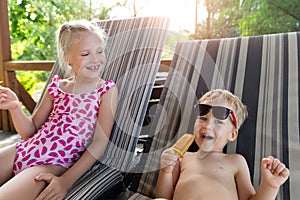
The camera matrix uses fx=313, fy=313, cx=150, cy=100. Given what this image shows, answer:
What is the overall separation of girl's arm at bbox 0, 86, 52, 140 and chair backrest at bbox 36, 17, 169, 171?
0.40m

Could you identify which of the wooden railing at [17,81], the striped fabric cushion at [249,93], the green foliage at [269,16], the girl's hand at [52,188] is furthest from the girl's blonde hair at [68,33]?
the green foliage at [269,16]

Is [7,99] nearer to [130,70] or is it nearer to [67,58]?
[67,58]

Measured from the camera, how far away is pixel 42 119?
1.75 metres

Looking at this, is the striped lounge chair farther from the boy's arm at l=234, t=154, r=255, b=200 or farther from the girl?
the boy's arm at l=234, t=154, r=255, b=200

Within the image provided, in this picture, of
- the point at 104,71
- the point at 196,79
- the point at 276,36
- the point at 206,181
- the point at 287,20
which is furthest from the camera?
the point at 287,20

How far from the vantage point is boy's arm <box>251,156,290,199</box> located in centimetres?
106

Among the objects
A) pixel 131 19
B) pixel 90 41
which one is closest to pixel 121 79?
pixel 90 41

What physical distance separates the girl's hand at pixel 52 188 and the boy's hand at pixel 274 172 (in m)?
0.81

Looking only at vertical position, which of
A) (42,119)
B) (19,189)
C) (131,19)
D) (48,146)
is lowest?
(19,189)

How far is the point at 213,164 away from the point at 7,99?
1.10 m

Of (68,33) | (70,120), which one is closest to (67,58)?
(68,33)

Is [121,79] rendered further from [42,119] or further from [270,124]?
[270,124]

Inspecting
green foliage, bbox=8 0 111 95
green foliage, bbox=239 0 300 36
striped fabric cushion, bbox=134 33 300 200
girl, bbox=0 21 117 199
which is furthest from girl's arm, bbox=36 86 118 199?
green foliage, bbox=8 0 111 95

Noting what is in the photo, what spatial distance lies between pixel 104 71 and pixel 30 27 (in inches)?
182
